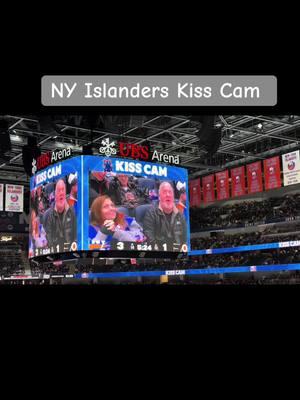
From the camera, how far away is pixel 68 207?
13.5m

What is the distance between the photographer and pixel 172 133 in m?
23.0

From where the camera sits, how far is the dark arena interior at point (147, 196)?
13570mm

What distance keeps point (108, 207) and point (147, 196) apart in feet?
4.00

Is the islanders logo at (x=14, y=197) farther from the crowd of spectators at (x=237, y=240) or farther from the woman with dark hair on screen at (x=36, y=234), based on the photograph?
the crowd of spectators at (x=237, y=240)

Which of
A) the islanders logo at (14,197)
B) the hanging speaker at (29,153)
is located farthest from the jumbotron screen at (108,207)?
the islanders logo at (14,197)

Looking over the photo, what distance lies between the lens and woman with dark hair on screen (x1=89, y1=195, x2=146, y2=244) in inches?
523

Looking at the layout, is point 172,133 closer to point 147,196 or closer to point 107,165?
point 147,196

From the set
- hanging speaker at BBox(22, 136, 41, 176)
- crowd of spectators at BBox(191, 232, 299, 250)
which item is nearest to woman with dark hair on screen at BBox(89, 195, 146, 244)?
hanging speaker at BBox(22, 136, 41, 176)

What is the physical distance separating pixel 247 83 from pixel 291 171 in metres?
16.6

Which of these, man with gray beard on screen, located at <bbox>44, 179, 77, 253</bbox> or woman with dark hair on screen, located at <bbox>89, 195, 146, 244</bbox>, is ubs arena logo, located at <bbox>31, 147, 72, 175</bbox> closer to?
man with gray beard on screen, located at <bbox>44, 179, 77, 253</bbox>
